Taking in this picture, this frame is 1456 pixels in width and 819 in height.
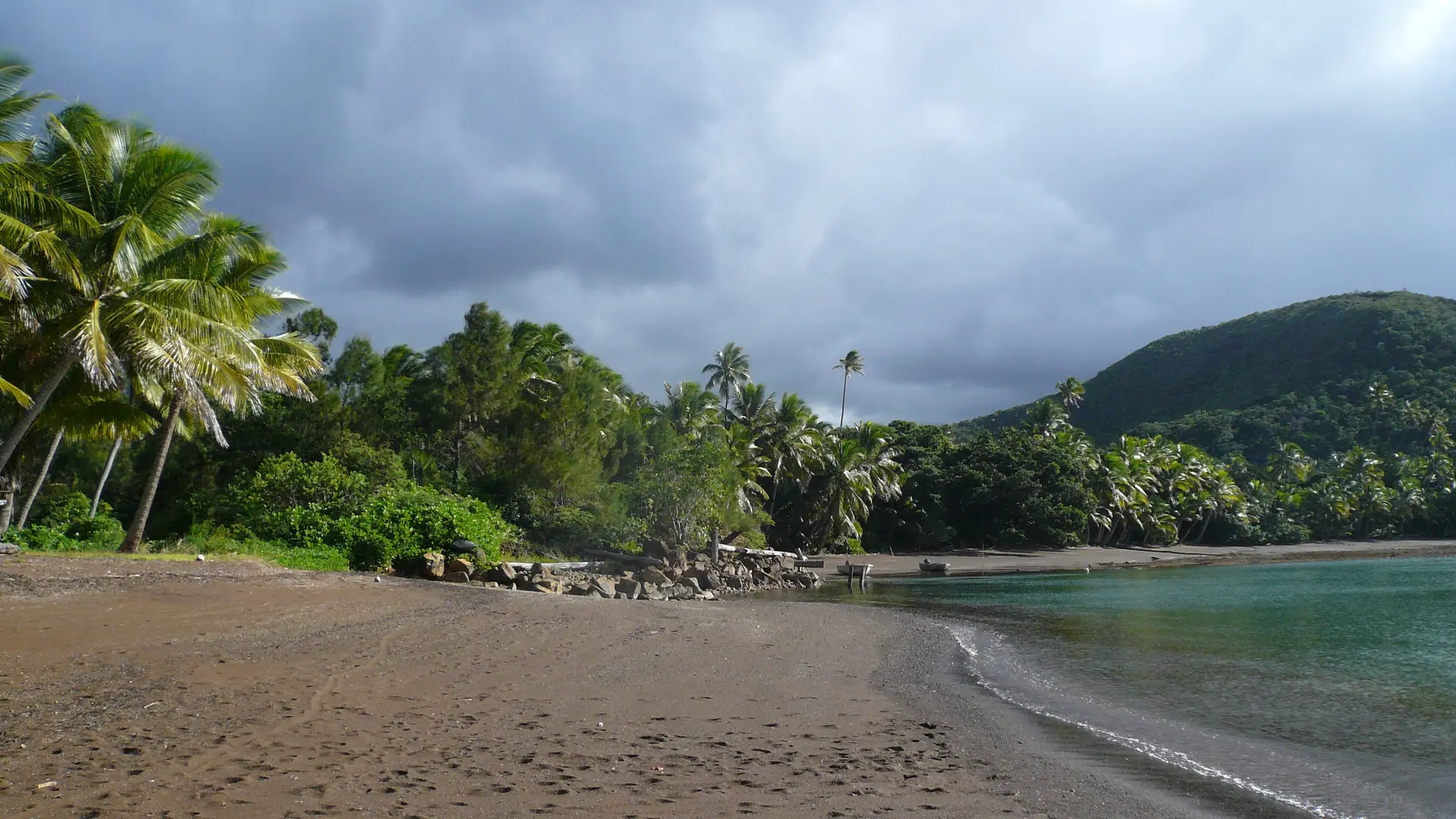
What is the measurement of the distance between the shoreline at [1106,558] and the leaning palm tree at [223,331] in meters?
25.4

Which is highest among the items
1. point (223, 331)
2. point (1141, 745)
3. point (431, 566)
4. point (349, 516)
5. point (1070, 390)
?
point (1070, 390)

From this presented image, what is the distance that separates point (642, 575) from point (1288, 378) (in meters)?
118

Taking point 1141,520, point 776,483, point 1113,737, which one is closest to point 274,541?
point 1113,737

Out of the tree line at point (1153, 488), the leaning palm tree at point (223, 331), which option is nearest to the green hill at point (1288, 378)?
the tree line at point (1153, 488)

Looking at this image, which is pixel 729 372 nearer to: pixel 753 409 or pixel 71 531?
pixel 753 409

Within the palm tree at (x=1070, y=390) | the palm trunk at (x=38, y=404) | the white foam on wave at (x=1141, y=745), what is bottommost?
the white foam on wave at (x=1141, y=745)

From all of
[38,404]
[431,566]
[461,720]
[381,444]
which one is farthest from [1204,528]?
[38,404]

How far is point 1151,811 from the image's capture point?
6.39 meters

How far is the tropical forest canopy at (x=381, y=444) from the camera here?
17.1 metres

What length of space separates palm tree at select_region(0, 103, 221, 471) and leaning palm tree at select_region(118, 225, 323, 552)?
0.56 ft

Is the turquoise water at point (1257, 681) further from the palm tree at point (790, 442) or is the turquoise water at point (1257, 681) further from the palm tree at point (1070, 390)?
the palm tree at point (1070, 390)

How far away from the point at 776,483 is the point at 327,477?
31275 mm

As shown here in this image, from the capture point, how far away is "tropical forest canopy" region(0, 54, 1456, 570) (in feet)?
56.0

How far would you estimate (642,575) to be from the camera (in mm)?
28500
